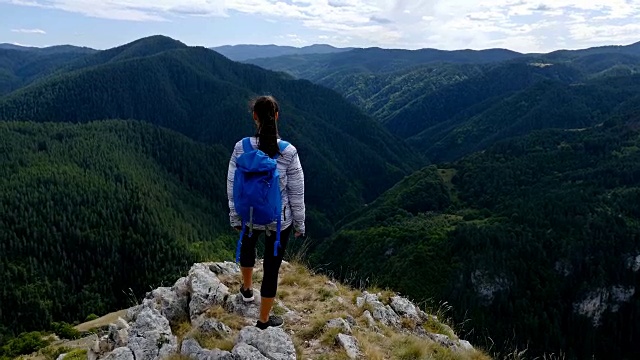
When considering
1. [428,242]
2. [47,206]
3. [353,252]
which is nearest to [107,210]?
[47,206]

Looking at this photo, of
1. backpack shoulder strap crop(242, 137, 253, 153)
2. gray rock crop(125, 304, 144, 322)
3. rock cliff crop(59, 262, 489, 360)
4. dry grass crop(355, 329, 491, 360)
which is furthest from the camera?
gray rock crop(125, 304, 144, 322)

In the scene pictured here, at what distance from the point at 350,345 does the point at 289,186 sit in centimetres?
400

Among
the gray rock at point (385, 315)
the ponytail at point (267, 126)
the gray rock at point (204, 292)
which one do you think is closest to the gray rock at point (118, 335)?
the gray rock at point (204, 292)

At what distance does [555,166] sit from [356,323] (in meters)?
210

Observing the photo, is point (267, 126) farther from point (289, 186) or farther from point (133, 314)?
point (133, 314)

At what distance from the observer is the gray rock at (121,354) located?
1127cm

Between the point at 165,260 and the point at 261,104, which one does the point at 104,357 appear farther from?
the point at 165,260

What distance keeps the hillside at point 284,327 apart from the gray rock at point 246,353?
2 cm

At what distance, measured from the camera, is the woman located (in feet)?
32.7

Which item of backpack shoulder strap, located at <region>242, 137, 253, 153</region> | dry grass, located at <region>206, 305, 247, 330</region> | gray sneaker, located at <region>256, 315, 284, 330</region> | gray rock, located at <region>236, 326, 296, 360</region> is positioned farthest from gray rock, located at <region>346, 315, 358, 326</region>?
backpack shoulder strap, located at <region>242, 137, 253, 153</region>

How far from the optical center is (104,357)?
11.7 metres

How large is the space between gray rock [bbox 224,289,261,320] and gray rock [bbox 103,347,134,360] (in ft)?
8.35

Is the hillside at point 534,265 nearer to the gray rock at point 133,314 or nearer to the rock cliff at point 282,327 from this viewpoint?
the rock cliff at point 282,327

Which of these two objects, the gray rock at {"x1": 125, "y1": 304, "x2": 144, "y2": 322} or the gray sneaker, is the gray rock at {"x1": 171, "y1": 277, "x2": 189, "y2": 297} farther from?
the gray sneaker
